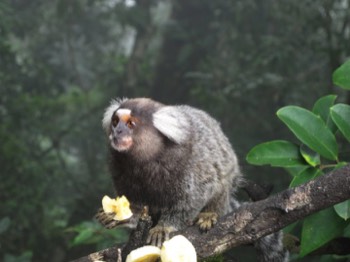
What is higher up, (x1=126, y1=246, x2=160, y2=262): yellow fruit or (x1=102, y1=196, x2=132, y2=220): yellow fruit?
(x1=102, y1=196, x2=132, y2=220): yellow fruit

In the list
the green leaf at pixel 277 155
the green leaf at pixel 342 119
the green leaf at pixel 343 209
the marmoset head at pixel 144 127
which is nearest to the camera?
the green leaf at pixel 343 209

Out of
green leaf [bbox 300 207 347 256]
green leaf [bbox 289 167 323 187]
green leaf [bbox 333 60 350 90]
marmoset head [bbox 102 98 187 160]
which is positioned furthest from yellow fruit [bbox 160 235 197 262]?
green leaf [bbox 333 60 350 90]

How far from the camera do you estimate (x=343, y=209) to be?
5.02ft

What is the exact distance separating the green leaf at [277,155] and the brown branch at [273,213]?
30cm

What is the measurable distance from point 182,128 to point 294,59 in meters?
2.88

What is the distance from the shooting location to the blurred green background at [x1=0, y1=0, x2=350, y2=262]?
450 cm

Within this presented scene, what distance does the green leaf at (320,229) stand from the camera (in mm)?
1570

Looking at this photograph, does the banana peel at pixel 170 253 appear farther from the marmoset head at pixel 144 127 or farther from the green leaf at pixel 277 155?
the marmoset head at pixel 144 127

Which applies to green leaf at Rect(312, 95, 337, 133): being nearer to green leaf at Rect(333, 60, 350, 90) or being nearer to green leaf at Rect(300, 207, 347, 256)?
green leaf at Rect(333, 60, 350, 90)

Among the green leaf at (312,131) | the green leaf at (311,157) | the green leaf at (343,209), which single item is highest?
the green leaf at (312,131)

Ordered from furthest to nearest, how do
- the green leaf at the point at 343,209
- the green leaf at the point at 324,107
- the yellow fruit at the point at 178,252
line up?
the green leaf at the point at 324,107 → the green leaf at the point at 343,209 → the yellow fruit at the point at 178,252

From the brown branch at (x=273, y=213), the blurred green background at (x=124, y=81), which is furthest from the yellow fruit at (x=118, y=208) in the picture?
the blurred green background at (x=124, y=81)

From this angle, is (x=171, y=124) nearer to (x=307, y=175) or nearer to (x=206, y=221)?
(x=206, y=221)

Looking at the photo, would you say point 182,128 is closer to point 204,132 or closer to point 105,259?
point 204,132
